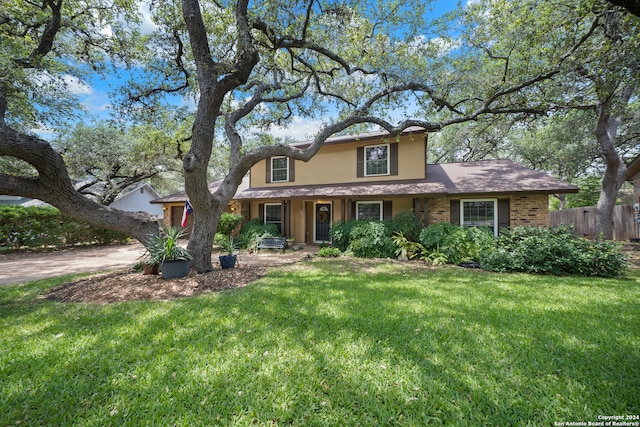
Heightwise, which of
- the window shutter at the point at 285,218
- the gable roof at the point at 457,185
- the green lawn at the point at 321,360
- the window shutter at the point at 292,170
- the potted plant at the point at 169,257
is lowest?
the green lawn at the point at 321,360

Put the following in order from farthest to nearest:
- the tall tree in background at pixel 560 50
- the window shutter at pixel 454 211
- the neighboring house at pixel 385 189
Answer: the window shutter at pixel 454 211
the neighboring house at pixel 385 189
the tall tree in background at pixel 560 50

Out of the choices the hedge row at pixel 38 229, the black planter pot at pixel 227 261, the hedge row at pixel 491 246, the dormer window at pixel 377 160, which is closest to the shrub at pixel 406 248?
the hedge row at pixel 491 246

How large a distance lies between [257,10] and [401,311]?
8.25 m

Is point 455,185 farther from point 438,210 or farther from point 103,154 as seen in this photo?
point 103,154

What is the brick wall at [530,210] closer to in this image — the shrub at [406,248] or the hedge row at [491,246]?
the hedge row at [491,246]

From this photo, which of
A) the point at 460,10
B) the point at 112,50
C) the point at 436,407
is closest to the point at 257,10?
the point at 112,50

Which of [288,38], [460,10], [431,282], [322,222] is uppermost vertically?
[460,10]

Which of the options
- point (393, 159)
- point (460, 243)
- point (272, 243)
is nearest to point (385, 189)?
point (393, 159)

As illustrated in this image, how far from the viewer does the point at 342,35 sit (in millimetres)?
8344

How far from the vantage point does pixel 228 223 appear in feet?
43.0

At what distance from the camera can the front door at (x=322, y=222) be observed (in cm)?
1315

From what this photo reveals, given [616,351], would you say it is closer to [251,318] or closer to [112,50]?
[251,318]

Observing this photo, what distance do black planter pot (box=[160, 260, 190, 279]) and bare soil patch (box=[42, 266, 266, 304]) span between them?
12cm

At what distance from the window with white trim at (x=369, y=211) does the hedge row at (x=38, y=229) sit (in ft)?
39.9
